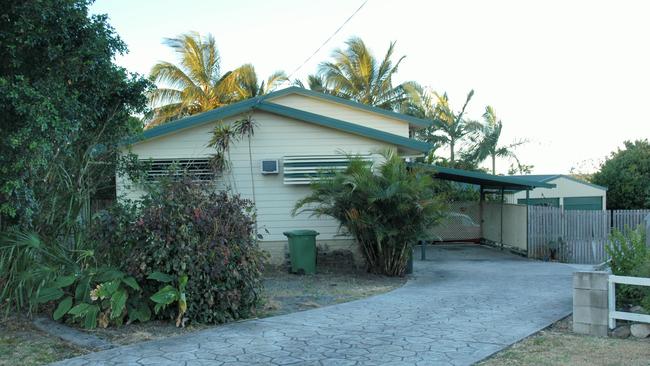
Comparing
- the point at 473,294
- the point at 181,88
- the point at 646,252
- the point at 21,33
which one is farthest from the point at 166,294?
the point at 181,88

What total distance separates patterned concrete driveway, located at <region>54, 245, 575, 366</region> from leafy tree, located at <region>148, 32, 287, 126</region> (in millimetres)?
19809

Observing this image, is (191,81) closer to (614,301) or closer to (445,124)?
(445,124)

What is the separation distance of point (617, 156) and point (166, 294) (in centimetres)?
2753

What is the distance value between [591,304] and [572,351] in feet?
3.92

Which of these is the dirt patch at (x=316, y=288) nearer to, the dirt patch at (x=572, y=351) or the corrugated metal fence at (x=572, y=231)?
the dirt patch at (x=572, y=351)

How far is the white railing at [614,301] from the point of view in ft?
24.3

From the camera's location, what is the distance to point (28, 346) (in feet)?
22.8

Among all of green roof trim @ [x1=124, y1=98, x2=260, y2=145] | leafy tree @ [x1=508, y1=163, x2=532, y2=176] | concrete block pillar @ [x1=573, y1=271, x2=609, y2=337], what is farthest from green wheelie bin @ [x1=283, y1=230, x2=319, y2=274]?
leafy tree @ [x1=508, y1=163, x2=532, y2=176]

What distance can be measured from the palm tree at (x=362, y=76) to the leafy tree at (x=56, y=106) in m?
20.8

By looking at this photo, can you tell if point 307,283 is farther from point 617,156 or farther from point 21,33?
point 617,156

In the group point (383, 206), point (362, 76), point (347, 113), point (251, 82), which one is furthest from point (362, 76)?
point (383, 206)

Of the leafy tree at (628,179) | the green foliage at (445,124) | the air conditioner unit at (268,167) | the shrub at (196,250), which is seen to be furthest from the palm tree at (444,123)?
the shrub at (196,250)

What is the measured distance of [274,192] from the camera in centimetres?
1462

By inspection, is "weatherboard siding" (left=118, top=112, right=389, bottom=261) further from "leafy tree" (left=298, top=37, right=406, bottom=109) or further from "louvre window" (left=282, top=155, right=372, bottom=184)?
"leafy tree" (left=298, top=37, right=406, bottom=109)
